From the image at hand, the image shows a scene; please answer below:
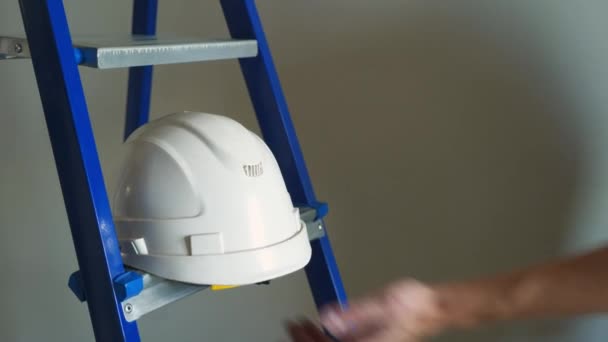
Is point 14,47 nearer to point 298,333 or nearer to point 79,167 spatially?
point 79,167

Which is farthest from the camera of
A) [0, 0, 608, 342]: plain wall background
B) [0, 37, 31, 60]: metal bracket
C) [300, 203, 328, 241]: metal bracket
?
[0, 0, 608, 342]: plain wall background

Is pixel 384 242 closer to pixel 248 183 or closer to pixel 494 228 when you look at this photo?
pixel 494 228

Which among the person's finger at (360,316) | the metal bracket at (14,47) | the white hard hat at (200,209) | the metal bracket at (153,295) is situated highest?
the metal bracket at (14,47)

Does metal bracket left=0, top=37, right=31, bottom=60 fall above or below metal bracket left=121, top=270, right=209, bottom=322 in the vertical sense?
above

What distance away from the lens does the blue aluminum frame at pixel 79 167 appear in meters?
0.69

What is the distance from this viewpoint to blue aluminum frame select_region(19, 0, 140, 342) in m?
0.69

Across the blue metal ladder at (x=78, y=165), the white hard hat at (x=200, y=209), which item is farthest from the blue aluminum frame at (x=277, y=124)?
the blue metal ladder at (x=78, y=165)

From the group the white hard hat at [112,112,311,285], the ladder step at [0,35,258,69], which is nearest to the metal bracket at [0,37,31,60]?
the ladder step at [0,35,258,69]

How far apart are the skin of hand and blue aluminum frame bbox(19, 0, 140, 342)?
22 cm

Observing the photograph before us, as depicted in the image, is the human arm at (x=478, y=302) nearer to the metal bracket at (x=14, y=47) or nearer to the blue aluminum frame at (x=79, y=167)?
the blue aluminum frame at (x=79, y=167)

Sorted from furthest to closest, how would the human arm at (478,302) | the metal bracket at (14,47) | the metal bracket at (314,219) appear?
the metal bracket at (314,219) < the metal bracket at (14,47) < the human arm at (478,302)

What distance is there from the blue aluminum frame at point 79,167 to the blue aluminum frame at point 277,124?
0.31m

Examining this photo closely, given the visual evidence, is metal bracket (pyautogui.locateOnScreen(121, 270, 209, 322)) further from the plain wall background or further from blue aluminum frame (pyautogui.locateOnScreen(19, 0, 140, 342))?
the plain wall background

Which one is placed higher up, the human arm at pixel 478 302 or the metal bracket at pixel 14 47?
the metal bracket at pixel 14 47
